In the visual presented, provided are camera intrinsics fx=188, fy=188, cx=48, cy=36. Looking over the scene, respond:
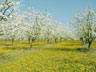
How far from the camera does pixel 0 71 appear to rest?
15.6 m

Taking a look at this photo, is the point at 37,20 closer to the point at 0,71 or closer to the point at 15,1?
the point at 15,1

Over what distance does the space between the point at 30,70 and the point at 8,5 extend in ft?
34.8

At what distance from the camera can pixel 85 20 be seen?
1750 inches

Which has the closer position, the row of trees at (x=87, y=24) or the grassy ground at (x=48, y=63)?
the grassy ground at (x=48, y=63)

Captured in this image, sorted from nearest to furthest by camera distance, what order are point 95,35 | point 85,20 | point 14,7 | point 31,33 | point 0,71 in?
point 0,71
point 14,7
point 95,35
point 85,20
point 31,33

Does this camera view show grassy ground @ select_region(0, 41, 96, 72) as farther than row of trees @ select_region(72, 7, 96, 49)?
No

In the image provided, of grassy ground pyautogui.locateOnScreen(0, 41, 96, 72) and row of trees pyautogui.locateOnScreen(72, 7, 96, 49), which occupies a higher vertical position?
row of trees pyautogui.locateOnScreen(72, 7, 96, 49)

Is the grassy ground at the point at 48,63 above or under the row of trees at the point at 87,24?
under

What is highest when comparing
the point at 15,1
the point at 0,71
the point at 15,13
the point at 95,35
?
the point at 15,1

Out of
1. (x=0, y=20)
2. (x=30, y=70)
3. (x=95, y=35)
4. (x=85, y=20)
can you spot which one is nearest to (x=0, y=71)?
(x=30, y=70)

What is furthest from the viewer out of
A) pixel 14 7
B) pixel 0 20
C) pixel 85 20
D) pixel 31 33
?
pixel 31 33

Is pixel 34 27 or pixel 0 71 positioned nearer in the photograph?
pixel 0 71

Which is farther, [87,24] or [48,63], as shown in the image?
[87,24]

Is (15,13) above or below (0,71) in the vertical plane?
above
